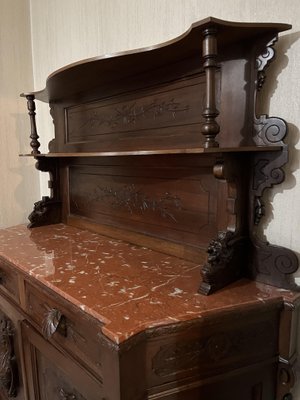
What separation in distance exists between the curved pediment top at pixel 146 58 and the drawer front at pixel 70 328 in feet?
2.51

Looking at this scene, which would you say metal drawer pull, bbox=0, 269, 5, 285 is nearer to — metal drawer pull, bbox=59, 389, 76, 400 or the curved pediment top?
metal drawer pull, bbox=59, 389, 76, 400

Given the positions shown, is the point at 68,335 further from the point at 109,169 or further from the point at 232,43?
the point at 232,43

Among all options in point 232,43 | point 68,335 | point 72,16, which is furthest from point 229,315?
point 72,16

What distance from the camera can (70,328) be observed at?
2.86ft

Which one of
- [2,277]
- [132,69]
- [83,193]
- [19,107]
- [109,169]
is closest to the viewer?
[132,69]

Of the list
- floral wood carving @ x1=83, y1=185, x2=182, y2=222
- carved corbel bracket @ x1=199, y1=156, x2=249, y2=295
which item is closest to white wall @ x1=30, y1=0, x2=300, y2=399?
carved corbel bracket @ x1=199, y1=156, x2=249, y2=295

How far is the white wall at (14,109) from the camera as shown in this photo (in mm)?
1932

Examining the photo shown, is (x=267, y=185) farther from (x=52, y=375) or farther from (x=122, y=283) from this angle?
(x=52, y=375)

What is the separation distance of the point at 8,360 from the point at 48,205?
0.78 meters

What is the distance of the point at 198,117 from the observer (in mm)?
1030

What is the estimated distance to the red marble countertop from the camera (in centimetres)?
74

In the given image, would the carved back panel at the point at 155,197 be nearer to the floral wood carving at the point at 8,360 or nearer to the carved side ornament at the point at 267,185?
the carved side ornament at the point at 267,185

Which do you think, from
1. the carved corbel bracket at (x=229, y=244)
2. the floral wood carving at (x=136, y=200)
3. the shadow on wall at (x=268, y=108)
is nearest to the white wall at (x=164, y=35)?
the shadow on wall at (x=268, y=108)

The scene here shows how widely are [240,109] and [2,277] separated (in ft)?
3.69
